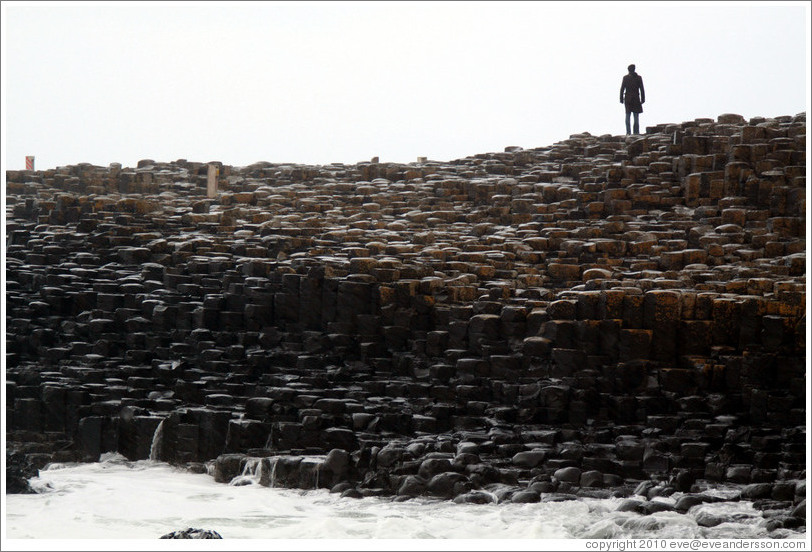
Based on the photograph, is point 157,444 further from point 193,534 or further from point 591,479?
point 591,479

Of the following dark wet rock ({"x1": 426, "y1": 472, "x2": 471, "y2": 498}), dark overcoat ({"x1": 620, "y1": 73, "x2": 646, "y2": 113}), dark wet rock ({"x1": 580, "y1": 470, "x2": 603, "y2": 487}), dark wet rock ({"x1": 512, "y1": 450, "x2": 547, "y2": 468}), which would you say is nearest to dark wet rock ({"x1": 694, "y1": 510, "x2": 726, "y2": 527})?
dark wet rock ({"x1": 580, "y1": 470, "x2": 603, "y2": 487})

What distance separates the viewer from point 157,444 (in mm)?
12047

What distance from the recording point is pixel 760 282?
37.9 feet

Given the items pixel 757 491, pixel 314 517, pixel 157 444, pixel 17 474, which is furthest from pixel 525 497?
pixel 17 474

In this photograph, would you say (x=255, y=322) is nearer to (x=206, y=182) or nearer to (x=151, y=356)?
(x=151, y=356)

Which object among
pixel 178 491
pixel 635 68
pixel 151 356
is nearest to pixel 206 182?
pixel 151 356

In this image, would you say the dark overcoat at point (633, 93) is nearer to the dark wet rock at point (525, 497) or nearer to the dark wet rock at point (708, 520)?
the dark wet rock at point (525, 497)

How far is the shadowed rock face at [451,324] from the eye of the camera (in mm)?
10828

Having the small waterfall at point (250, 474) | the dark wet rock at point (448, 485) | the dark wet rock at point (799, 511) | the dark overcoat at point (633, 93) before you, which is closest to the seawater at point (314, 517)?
the small waterfall at point (250, 474)

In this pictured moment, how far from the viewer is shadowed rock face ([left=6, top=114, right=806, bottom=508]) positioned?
10828 mm

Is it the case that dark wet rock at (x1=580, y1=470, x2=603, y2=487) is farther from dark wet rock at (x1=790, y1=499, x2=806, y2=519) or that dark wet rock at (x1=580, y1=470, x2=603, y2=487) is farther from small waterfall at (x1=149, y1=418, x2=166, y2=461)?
small waterfall at (x1=149, y1=418, x2=166, y2=461)

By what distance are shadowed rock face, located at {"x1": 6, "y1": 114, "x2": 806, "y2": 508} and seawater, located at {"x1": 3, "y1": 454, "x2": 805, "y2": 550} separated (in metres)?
0.36

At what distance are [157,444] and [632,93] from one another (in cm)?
959

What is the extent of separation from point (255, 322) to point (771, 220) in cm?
634
